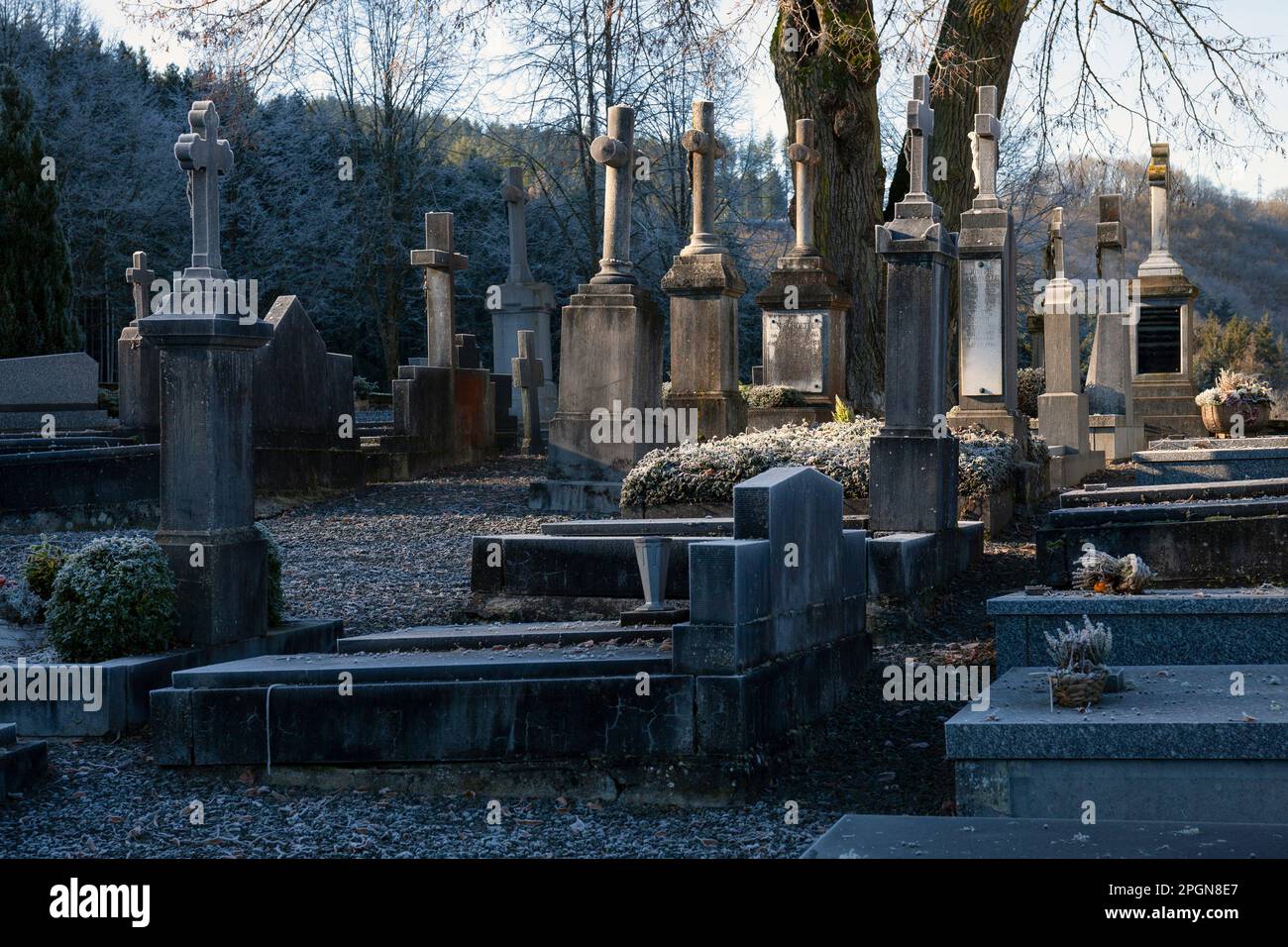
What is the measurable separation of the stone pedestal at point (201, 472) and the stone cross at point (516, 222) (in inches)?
673

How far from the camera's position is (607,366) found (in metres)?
14.0

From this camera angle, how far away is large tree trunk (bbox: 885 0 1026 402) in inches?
668

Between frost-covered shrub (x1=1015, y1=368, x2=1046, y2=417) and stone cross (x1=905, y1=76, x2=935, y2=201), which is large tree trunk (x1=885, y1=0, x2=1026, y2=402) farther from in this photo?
stone cross (x1=905, y1=76, x2=935, y2=201)

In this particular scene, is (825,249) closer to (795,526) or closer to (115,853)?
(795,526)

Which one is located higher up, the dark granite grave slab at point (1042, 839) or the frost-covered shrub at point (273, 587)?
the frost-covered shrub at point (273, 587)

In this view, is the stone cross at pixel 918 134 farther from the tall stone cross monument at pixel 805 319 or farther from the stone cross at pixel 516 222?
the stone cross at pixel 516 222

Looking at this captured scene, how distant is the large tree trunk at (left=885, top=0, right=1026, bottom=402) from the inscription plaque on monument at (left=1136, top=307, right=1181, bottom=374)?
444cm

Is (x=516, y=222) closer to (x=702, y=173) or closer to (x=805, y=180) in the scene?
(x=805, y=180)

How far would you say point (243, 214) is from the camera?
113 ft

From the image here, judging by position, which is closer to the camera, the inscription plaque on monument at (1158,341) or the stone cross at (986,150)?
the stone cross at (986,150)

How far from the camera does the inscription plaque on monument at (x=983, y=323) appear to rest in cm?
1345

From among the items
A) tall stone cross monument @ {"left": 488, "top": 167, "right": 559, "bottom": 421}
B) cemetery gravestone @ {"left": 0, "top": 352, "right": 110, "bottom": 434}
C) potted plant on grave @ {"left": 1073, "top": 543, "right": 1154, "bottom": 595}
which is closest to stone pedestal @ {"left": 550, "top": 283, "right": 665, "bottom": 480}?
potted plant on grave @ {"left": 1073, "top": 543, "right": 1154, "bottom": 595}

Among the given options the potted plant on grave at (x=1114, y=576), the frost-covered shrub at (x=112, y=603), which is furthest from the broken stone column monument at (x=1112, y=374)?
the frost-covered shrub at (x=112, y=603)

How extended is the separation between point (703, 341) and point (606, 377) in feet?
4.50
